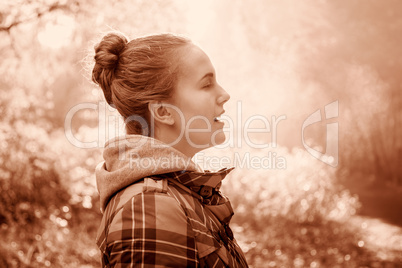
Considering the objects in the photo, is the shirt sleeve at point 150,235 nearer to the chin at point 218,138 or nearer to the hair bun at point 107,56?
the chin at point 218,138

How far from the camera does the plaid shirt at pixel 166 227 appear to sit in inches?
31.9

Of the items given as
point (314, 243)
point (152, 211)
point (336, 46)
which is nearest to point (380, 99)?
point (336, 46)

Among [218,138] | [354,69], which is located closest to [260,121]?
[354,69]

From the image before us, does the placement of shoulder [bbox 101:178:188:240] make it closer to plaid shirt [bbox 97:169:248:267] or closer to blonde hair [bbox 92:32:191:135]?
→ plaid shirt [bbox 97:169:248:267]

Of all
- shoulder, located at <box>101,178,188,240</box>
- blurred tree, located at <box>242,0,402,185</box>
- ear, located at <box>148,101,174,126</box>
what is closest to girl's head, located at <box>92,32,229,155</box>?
ear, located at <box>148,101,174,126</box>

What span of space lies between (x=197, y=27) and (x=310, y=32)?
104 cm

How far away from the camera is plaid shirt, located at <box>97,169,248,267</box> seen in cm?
81

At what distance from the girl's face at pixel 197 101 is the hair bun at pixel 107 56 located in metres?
0.19

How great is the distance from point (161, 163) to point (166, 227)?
0.18 m

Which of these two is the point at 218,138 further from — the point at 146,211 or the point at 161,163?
the point at 146,211

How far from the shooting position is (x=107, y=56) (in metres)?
1.11


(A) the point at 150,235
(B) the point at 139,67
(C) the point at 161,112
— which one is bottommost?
(A) the point at 150,235

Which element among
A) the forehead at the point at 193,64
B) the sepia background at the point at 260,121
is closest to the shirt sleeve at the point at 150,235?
the forehead at the point at 193,64

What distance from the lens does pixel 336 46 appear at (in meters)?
3.52
